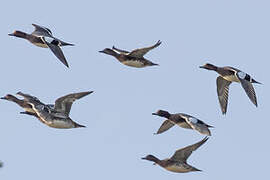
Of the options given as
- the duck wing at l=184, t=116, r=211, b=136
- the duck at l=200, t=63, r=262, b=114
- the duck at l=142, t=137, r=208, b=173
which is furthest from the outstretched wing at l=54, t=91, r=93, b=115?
the duck at l=200, t=63, r=262, b=114

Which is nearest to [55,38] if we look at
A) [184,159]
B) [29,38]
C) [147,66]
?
[29,38]

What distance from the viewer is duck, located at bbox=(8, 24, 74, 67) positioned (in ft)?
145

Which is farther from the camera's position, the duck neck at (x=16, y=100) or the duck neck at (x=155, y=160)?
the duck neck at (x=16, y=100)

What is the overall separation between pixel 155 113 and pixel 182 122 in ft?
7.40

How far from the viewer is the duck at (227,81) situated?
45.2 metres

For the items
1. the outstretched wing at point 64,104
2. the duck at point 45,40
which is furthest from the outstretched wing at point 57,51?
the outstretched wing at point 64,104

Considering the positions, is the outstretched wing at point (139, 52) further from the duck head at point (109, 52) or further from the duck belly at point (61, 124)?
the duck belly at point (61, 124)

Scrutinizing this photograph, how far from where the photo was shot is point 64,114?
4403 centimetres

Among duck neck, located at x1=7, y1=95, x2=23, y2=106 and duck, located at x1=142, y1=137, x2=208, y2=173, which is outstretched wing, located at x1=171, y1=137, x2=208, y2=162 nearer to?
duck, located at x1=142, y1=137, x2=208, y2=173

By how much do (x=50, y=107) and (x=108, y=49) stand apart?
448 cm

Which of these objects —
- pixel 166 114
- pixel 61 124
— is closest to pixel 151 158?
pixel 166 114

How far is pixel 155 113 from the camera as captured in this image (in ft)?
151

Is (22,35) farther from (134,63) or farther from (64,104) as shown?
(134,63)

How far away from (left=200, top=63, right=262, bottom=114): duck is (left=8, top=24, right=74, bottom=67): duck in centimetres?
715
